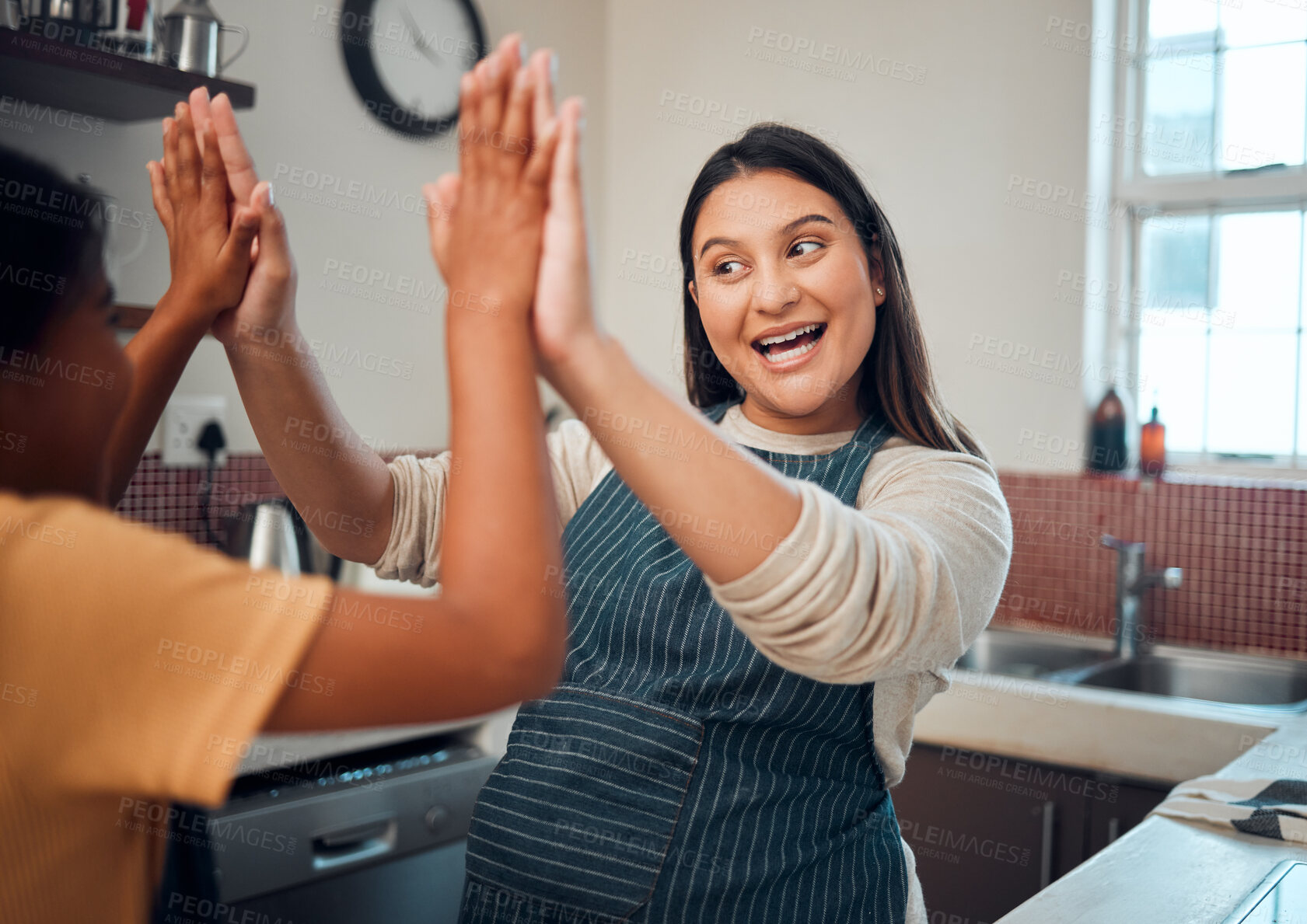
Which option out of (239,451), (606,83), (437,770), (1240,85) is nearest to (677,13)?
(606,83)

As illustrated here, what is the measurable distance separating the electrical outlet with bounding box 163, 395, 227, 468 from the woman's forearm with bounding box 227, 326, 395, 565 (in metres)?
1.31

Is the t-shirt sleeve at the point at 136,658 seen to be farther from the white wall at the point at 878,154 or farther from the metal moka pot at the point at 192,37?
the white wall at the point at 878,154

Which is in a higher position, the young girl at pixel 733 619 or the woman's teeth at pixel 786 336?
the woman's teeth at pixel 786 336

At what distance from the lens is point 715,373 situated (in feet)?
4.06

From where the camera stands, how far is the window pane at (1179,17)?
261 cm

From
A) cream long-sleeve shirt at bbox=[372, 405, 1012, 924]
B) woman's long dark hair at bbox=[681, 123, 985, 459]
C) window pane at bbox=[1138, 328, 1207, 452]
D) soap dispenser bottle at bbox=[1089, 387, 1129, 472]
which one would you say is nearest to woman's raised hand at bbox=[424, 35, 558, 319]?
cream long-sleeve shirt at bbox=[372, 405, 1012, 924]

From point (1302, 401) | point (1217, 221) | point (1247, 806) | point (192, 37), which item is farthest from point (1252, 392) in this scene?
point (192, 37)

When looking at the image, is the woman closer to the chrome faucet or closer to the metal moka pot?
the metal moka pot

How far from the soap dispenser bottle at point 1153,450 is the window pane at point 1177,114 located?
0.65 metres

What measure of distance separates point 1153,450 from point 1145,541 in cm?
21

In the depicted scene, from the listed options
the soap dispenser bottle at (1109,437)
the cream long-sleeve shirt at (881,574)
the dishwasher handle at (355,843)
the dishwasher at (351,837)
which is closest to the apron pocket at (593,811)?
the cream long-sleeve shirt at (881,574)

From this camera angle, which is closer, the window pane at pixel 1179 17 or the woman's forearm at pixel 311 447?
the woman's forearm at pixel 311 447

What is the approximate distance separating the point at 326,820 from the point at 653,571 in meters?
1.23

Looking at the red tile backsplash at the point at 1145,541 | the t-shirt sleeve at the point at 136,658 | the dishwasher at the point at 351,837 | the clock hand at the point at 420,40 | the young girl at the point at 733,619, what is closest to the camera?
the t-shirt sleeve at the point at 136,658
